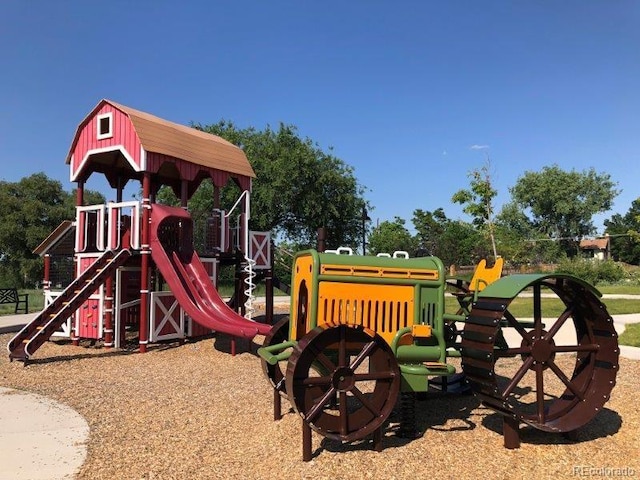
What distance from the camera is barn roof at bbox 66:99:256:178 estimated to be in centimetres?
1146

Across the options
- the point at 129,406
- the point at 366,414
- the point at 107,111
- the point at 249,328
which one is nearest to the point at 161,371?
the point at 249,328

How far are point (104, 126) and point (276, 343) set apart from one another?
7.97 meters

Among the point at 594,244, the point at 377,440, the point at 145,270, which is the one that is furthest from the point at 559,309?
the point at 594,244

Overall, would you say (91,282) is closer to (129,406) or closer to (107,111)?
(107,111)

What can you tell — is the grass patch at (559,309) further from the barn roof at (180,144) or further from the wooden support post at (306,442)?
the wooden support post at (306,442)

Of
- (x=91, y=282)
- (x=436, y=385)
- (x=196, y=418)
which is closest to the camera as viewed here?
(x=196, y=418)

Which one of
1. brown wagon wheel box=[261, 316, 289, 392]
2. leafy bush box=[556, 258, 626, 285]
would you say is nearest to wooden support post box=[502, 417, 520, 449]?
brown wagon wheel box=[261, 316, 289, 392]

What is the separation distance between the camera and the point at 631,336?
40.2 feet

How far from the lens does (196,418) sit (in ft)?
19.9

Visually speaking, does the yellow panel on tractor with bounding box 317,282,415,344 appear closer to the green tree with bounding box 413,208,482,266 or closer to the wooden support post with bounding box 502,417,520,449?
the wooden support post with bounding box 502,417,520,449

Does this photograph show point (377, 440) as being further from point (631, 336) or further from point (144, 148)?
point (631, 336)

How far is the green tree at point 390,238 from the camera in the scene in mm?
50250

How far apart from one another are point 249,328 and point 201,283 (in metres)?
2.37

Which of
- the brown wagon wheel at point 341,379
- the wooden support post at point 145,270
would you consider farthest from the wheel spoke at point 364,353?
the wooden support post at point 145,270
